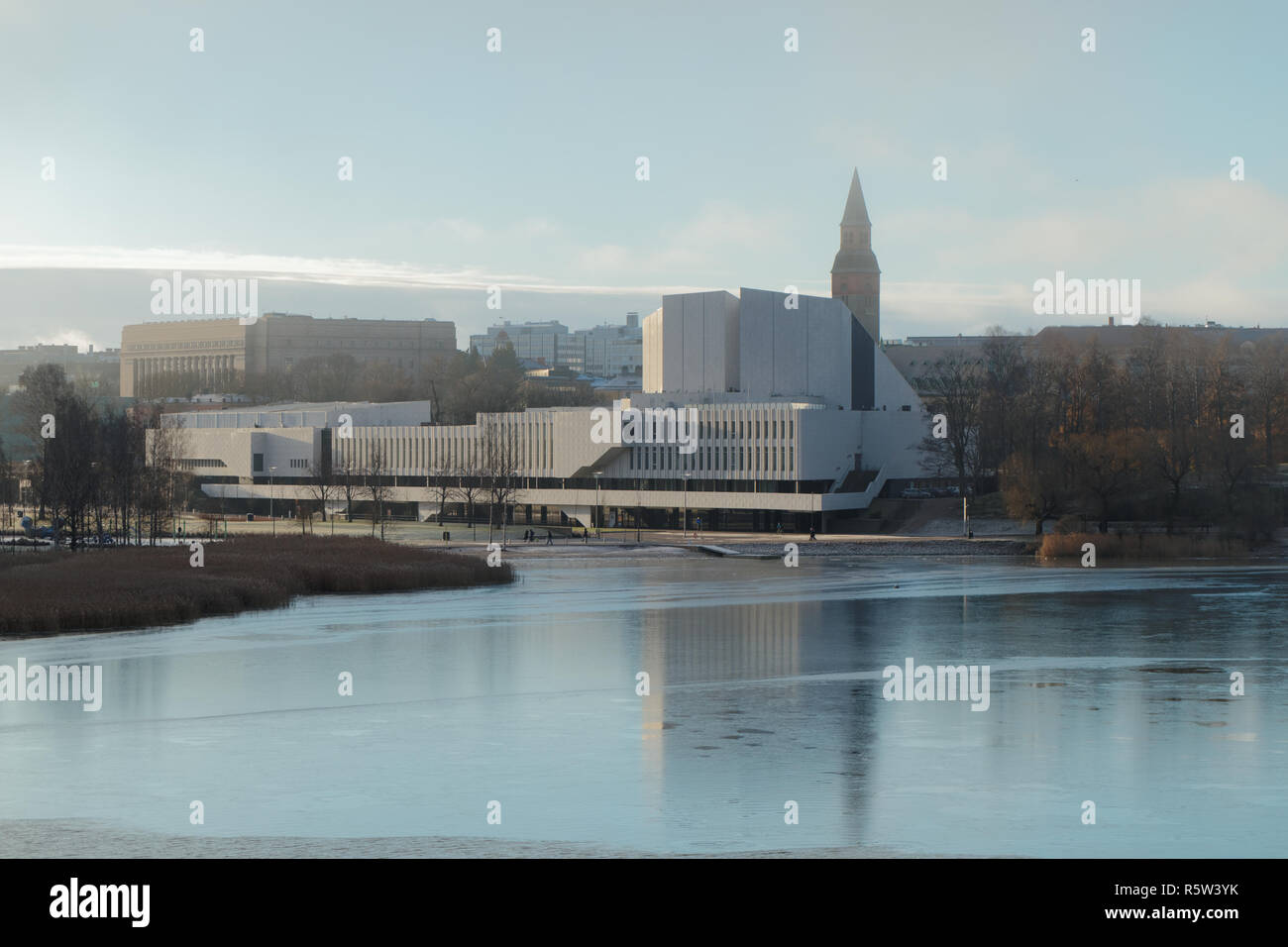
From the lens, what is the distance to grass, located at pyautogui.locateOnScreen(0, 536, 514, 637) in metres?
46.8

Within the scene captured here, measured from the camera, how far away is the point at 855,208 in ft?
618

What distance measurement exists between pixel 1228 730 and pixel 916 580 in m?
35.8

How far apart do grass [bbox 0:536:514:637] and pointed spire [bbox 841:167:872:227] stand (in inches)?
4889

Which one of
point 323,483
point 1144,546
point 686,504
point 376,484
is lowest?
point 1144,546

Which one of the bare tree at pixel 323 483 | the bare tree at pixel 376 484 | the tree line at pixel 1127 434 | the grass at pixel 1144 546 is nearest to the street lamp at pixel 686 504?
the tree line at pixel 1127 434

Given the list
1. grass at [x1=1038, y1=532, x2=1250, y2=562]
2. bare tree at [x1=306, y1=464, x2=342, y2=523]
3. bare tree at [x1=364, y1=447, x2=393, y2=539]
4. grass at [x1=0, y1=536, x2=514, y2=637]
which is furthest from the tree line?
bare tree at [x1=306, y1=464, x2=342, y2=523]

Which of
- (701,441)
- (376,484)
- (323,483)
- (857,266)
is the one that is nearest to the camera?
(701,441)

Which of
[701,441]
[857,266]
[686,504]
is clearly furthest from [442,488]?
[857,266]

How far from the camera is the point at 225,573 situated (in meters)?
57.6

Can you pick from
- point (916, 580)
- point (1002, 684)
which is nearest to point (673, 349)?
point (916, 580)

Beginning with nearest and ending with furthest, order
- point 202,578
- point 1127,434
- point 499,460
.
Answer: point 202,578, point 1127,434, point 499,460

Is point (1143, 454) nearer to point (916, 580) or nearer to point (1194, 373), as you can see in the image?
point (916, 580)

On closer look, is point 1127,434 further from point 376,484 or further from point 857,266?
point 857,266

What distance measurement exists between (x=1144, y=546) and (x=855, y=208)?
118218 millimetres
